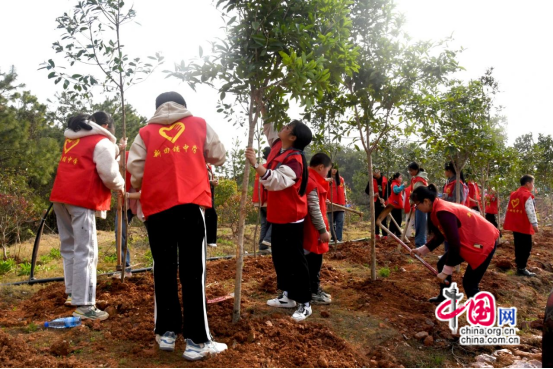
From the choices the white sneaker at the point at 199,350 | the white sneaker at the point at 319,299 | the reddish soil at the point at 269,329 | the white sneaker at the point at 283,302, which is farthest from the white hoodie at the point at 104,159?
the white sneaker at the point at 319,299

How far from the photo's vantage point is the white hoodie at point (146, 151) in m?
3.32

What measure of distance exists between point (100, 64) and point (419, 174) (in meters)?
6.22

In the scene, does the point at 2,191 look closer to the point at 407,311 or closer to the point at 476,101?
the point at 407,311

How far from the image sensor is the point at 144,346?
340cm

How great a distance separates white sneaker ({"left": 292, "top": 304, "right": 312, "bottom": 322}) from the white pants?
1951mm

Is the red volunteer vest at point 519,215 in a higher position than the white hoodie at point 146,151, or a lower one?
lower

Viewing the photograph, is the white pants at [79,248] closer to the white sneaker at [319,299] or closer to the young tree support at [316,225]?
the young tree support at [316,225]

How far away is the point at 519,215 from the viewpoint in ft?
23.9

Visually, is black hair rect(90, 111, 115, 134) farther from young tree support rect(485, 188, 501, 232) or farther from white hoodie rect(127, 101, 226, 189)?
young tree support rect(485, 188, 501, 232)

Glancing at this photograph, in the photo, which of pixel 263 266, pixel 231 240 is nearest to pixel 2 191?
pixel 231 240

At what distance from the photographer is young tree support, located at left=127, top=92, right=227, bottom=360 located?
3.15 m

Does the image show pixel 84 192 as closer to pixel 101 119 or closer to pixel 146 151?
pixel 101 119

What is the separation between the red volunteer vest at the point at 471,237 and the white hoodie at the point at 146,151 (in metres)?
2.47
